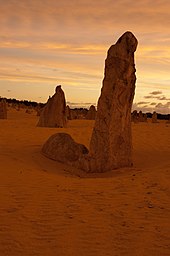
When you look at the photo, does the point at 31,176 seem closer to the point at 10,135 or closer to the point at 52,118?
the point at 10,135

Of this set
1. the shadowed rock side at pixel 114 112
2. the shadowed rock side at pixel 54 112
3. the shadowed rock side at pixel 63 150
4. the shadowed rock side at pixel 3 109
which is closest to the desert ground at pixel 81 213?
the shadowed rock side at pixel 114 112

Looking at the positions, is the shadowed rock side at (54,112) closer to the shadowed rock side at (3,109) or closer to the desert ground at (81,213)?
the shadowed rock side at (3,109)

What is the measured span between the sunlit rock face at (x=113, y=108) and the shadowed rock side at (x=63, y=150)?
1.13m

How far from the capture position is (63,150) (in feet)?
34.1

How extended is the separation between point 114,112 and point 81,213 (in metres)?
4.24

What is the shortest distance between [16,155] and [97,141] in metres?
2.48

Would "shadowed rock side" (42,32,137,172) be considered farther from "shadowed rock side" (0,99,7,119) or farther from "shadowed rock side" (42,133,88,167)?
"shadowed rock side" (0,99,7,119)

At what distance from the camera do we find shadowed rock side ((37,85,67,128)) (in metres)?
18.6

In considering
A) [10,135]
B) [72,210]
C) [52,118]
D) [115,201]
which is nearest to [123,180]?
[115,201]

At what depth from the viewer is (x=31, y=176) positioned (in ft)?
25.8

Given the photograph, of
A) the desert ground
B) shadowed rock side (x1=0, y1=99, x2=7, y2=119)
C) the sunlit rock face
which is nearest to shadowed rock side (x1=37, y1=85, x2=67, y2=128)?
shadowed rock side (x1=0, y1=99, x2=7, y2=119)

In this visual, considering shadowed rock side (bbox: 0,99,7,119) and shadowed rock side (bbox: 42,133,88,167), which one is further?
shadowed rock side (bbox: 0,99,7,119)

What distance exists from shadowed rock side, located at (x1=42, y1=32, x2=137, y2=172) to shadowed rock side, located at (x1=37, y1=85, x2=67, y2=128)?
9.33 meters

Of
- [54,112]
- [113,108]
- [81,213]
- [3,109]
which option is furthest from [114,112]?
[3,109]
